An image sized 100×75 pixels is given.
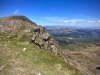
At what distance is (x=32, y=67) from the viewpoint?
2859 centimetres

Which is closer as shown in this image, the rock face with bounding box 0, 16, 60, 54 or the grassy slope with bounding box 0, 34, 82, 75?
the grassy slope with bounding box 0, 34, 82, 75

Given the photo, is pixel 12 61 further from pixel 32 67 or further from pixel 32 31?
pixel 32 31

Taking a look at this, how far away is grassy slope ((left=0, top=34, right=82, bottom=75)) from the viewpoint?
2722cm

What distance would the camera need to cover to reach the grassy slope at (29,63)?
27217 millimetres

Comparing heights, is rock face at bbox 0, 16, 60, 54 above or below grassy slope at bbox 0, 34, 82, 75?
above

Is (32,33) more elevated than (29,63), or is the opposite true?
(32,33)

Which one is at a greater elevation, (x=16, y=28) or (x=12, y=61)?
(x=16, y=28)

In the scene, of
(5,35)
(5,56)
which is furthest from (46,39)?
(5,56)

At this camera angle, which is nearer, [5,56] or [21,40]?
[5,56]

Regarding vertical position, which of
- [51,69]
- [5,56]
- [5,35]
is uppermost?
[5,35]

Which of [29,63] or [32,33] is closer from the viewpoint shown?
[29,63]

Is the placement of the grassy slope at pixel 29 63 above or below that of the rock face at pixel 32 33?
below

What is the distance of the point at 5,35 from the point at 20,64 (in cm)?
2587

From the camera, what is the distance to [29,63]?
98.5 feet
